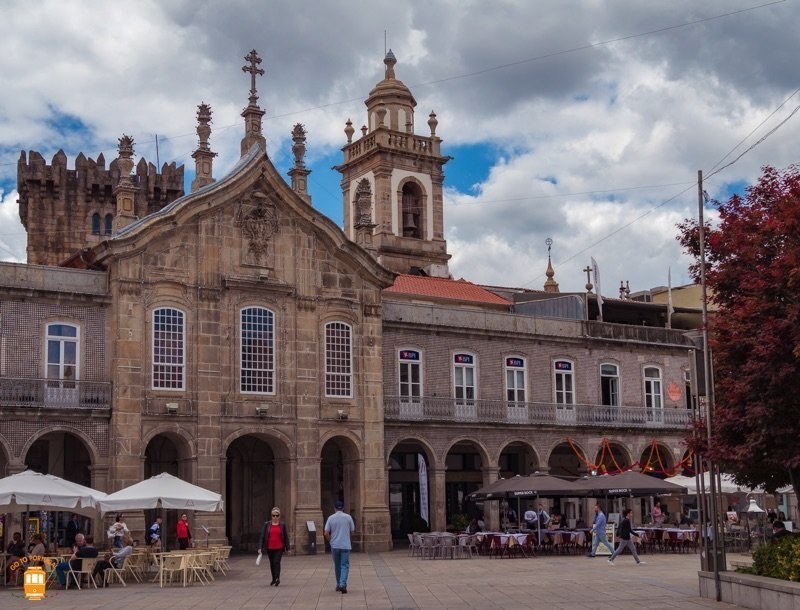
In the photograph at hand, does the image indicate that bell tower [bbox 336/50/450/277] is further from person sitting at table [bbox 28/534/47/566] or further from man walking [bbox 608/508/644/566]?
person sitting at table [bbox 28/534/47/566]

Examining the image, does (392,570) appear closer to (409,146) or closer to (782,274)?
(782,274)

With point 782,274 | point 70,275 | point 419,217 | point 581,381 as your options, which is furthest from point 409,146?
point 782,274

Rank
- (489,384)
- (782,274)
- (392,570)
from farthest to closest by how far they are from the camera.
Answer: (489,384) < (392,570) < (782,274)

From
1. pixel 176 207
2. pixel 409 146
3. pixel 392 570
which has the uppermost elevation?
pixel 409 146

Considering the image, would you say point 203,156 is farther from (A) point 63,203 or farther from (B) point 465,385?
(A) point 63,203

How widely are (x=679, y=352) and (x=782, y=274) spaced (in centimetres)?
3023

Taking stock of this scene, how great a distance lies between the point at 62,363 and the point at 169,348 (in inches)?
124

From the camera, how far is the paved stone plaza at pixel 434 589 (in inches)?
776

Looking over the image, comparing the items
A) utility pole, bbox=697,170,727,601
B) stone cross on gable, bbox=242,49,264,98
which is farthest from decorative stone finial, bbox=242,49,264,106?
utility pole, bbox=697,170,727,601

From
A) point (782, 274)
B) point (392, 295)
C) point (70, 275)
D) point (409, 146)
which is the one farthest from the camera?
point (409, 146)

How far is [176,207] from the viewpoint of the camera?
34.4 metres

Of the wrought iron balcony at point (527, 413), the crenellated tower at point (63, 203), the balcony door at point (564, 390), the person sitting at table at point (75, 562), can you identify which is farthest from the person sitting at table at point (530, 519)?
the crenellated tower at point (63, 203)

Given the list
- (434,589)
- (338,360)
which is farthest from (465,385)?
(434,589)

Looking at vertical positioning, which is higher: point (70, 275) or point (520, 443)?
point (70, 275)
